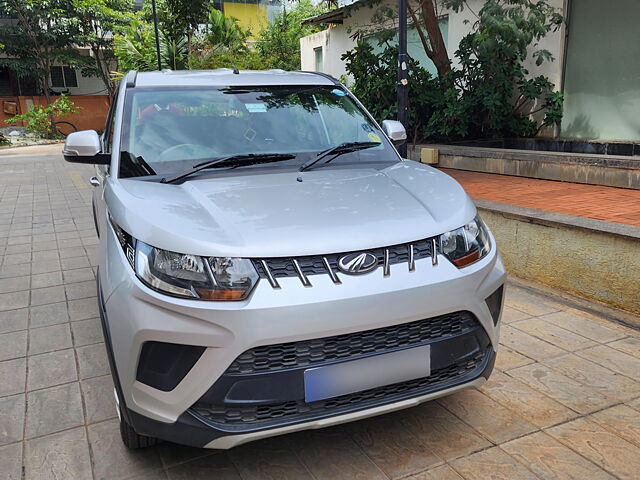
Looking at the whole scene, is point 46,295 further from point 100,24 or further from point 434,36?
point 100,24

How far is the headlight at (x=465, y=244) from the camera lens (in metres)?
2.29

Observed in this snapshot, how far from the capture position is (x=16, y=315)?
4.30 meters

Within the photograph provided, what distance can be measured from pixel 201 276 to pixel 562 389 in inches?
86.0

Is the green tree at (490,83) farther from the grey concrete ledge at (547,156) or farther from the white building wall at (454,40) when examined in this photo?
the grey concrete ledge at (547,156)

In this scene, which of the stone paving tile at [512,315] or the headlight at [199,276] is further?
the stone paving tile at [512,315]

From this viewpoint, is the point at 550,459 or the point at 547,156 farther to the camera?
the point at 547,156

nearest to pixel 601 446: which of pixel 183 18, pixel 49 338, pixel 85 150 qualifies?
pixel 85 150

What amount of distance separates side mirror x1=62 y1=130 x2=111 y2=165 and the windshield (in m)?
0.21

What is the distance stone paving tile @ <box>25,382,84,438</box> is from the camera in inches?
109

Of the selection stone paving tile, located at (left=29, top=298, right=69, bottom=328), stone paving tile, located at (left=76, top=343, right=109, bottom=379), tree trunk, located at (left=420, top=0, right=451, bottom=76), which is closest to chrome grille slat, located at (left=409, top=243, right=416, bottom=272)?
stone paving tile, located at (left=76, top=343, right=109, bottom=379)

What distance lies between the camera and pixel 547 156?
7.12 metres

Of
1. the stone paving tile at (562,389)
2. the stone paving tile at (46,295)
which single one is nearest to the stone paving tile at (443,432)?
the stone paving tile at (562,389)

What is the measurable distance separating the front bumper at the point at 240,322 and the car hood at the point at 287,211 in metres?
0.16

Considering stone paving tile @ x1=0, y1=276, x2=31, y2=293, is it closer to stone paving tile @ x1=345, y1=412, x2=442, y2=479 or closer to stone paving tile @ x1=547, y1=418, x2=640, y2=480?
stone paving tile @ x1=345, y1=412, x2=442, y2=479
